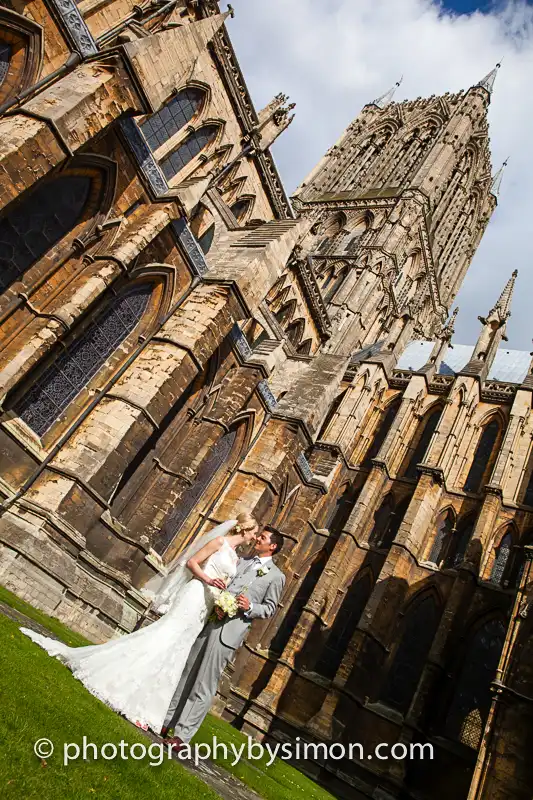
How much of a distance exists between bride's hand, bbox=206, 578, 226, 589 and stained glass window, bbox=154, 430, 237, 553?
912 centimetres

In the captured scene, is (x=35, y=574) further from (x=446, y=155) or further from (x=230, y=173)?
(x=446, y=155)

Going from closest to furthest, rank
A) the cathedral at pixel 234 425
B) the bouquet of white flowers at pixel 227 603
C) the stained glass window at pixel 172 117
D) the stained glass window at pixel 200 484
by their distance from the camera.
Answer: the bouquet of white flowers at pixel 227 603
the cathedral at pixel 234 425
the stained glass window at pixel 172 117
the stained glass window at pixel 200 484

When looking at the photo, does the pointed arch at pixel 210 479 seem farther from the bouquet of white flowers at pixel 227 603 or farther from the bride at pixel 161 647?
the bouquet of white flowers at pixel 227 603

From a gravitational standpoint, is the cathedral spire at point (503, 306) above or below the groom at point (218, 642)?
above

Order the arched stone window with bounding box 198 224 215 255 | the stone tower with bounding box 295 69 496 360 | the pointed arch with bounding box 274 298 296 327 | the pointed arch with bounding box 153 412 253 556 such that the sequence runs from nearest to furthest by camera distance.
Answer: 1. the pointed arch with bounding box 153 412 253 556
2. the arched stone window with bounding box 198 224 215 255
3. the pointed arch with bounding box 274 298 296 327
4. the stone tower with bounding box 295 69 496 360

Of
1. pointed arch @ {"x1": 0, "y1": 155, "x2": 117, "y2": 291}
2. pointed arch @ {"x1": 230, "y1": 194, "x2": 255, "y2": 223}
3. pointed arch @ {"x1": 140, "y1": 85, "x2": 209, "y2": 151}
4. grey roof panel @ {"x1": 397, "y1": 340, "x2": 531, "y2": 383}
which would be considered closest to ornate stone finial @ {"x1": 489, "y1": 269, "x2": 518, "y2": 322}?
grey roof panel @ {"x1": 397, "y1": 340, "x2": 531, "y2": 383}

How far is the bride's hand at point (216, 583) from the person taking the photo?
494 centimetres

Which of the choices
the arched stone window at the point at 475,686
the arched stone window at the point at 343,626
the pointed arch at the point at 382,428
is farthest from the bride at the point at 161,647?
the pointed arch at the point at 382,428

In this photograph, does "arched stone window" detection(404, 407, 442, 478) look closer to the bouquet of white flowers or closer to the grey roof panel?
the grey roof panel

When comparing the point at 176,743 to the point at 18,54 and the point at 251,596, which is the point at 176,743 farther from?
the point at 18,54

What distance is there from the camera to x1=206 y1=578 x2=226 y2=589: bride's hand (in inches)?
195

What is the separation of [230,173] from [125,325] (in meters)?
8.02

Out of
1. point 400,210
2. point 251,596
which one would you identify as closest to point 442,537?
point 251,596

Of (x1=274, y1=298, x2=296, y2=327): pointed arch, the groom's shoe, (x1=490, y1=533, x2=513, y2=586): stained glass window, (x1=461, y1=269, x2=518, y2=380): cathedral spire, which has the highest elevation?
(x1=461, y1=269, x2=518, y2=380): cathedral spire
